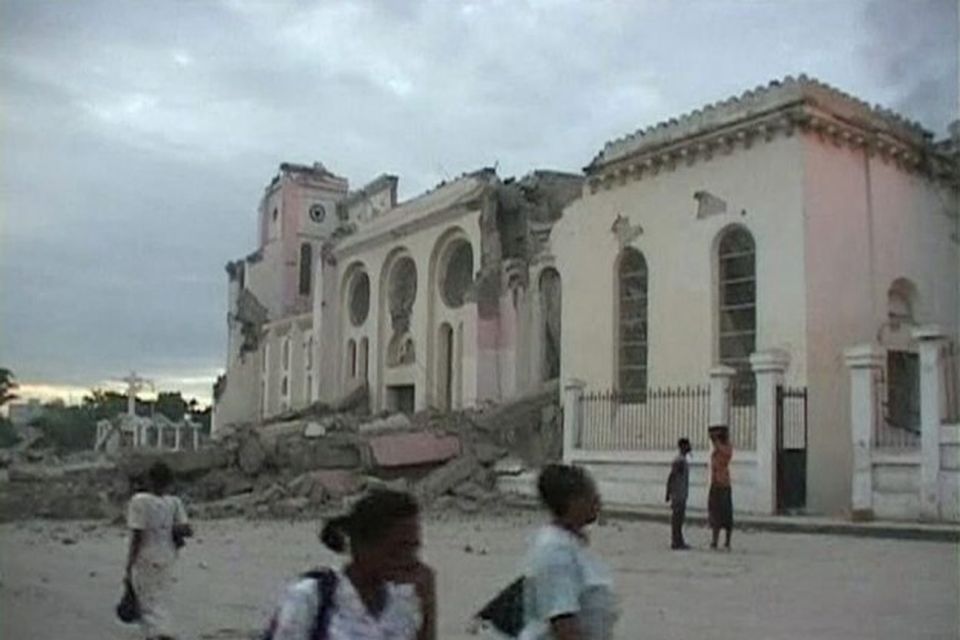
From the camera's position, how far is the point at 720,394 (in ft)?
59.2

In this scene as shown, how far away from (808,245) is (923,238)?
12.4 feet

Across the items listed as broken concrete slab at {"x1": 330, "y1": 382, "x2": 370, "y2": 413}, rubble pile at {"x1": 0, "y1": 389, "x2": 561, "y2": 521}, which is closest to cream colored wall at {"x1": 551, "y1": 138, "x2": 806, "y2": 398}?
rubble pile at {"x1": 0, "y1": 389, "x2": 561, "y2": 521}

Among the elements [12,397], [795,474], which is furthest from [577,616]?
[795,474]

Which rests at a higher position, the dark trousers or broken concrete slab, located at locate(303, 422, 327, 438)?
broken concrete slab, located at locate(303, 422, 327, 438)

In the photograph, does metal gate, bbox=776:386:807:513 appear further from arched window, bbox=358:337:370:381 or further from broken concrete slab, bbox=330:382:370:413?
arched window, bbox=358:337:370:381

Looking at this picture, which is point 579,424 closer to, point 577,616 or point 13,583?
point 13,583

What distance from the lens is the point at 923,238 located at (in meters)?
21.2

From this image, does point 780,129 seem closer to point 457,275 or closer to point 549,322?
point 549,322

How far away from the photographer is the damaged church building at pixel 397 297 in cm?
→ 2855

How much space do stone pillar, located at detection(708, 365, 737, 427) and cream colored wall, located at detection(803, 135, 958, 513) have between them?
134 centimetres

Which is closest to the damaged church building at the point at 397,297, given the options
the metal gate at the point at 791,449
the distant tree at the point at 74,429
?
the distant tree at the point at 74,429

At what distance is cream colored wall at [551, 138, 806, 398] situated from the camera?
62.4 ft

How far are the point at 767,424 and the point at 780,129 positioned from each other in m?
5.27

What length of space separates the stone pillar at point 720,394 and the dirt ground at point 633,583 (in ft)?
8.74
